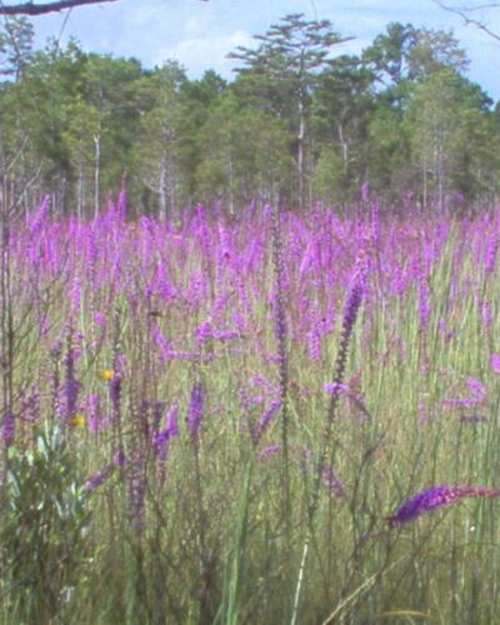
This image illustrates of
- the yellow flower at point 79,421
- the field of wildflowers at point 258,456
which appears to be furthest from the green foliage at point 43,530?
the yellow flower at point 79,421

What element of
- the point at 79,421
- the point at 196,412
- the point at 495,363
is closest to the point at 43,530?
the point at 196,412

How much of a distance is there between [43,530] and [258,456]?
77cm

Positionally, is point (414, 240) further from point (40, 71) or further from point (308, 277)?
point (40, 71)

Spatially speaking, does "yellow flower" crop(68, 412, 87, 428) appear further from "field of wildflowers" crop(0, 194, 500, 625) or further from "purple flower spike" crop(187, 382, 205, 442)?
"purple flower spike" crop(187, 382, 205, 442)

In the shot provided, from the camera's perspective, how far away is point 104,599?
2.15 m

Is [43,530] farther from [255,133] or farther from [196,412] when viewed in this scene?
[255,133]

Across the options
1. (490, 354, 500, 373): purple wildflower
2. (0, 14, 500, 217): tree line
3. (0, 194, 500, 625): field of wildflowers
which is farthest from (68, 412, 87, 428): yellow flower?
(0, 14, 500, 217): tree line

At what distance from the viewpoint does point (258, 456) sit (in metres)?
2.74

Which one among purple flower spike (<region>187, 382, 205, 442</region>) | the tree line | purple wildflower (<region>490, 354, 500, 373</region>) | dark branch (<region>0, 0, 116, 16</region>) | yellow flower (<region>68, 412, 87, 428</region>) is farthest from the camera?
the tree line

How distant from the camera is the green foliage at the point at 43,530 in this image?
1.99 metres

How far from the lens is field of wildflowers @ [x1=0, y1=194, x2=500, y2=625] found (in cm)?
194

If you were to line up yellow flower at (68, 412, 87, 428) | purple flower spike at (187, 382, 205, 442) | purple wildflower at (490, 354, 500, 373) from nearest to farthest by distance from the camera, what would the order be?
purple flower spike at (187, 382, 205, 442)
yellow flower at (68, 412, 87, 428)
purple wildflower at (490, 354, 500, 373)

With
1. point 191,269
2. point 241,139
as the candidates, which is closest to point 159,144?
point 241,139

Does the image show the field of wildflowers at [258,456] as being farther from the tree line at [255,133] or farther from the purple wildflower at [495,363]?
the tree line at [255,133]
